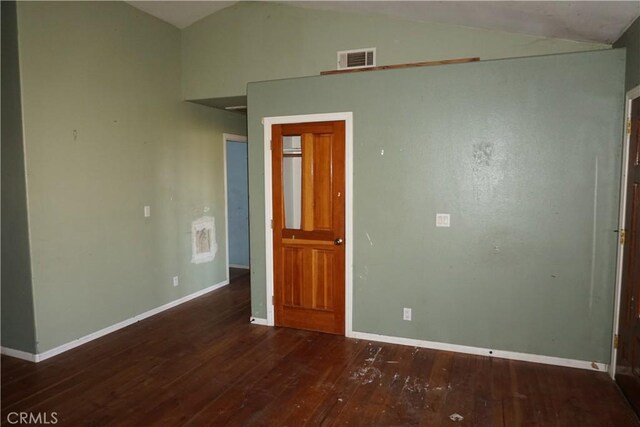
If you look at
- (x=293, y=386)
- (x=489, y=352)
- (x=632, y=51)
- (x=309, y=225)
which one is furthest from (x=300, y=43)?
(x=489, y=352)

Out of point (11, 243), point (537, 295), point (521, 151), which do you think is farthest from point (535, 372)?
point (11, 243)

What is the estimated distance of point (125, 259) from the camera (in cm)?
420

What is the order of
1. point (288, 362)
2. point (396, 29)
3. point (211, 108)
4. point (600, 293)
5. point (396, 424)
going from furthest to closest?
point (211, 108), point (396, 29), point (288, 362), point (600, 293), point (396, 424)

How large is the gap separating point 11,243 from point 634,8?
491 centimetres

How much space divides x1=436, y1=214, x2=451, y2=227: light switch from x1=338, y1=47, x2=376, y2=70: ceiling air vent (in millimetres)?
1542

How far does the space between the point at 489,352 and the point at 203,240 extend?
3638mm

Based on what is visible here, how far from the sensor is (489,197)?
3.42m

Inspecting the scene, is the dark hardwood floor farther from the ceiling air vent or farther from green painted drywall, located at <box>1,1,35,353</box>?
the ceiling air vent

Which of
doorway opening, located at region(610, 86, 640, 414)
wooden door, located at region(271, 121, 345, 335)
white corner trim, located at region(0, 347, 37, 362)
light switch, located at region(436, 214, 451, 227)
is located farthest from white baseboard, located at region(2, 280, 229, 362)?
doorway opening, located at region(610, 86, 640, 414)

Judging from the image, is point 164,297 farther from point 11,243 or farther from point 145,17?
point 145,17

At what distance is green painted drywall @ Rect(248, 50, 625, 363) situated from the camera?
3.17 m

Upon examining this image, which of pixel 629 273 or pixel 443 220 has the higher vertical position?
pixel 443 220

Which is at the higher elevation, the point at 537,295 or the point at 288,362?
the point at 537,295

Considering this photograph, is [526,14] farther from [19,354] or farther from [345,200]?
[19,354]
